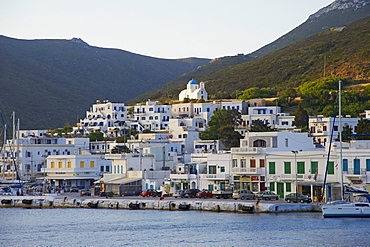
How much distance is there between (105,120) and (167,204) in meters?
73.3

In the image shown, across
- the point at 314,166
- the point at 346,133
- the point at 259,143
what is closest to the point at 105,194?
the point at 259,143

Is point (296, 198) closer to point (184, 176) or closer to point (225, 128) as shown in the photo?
point (184, 176)

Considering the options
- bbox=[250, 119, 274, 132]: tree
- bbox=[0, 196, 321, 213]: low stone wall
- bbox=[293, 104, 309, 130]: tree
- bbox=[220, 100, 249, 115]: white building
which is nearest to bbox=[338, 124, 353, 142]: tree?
bbox=[293, 104, 309, 130]: tree

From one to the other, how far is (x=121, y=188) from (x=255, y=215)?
22.6 meters

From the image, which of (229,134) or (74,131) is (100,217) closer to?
(229,134)

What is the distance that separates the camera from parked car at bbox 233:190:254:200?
60.3m

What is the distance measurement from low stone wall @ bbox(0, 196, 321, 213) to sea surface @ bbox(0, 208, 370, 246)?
3.08ft

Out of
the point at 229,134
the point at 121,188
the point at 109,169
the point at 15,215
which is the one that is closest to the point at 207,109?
the point at 229,134

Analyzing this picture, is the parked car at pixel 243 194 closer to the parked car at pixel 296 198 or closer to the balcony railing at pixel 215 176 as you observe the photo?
the balcony railing at pixel 215 176

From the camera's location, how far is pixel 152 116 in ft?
420

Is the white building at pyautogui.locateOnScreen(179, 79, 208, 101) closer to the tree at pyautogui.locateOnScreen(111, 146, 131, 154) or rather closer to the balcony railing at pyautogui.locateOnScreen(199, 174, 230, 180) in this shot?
the tree at pyautogui.locateOnScreen(111, 146, 131, 154)

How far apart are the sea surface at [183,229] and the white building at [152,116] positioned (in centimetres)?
6711

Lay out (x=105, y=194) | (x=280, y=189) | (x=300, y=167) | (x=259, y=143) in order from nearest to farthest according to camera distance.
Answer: (x=300, y=167)
(x=280, y=189)
(x=259, y=143)
(x=105, y=194)

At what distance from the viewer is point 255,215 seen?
52.8m
